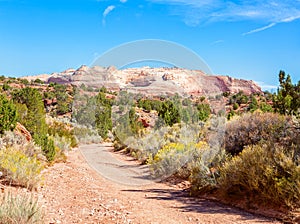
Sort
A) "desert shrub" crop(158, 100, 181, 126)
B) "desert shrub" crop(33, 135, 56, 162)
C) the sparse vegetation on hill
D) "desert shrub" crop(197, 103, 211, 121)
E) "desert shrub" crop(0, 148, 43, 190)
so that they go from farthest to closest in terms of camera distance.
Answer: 1. "desert shrub" crop(158, 100, 181, 126)
2. "desert shrub" crop(197, 103, 211, 121)
3. "desert shrub" crop(33, 135, 56, 162)
4. "desert shrub" crop(0, 148, 43, 190)
5. the sparse vegetation on hill

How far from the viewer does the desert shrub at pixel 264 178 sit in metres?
5.67

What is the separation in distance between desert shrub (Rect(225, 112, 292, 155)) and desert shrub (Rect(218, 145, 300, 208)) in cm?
159

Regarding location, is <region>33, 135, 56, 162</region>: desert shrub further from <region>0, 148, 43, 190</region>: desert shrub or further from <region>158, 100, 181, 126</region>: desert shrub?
<region>158, 100, 181, 126</region>: desert shrub

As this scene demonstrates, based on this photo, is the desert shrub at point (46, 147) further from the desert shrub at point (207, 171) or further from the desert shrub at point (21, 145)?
the desert shrub at point (207, 171)

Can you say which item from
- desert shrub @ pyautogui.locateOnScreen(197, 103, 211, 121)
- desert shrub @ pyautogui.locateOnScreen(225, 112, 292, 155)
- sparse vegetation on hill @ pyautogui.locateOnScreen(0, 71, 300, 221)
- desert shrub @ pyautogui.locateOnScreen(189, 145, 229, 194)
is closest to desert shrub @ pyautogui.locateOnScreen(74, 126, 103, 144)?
sparse vegetation on hill @ pyautogui.locateOnScreen(0, 71, 300, 221)

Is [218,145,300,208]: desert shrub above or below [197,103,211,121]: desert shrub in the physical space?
below

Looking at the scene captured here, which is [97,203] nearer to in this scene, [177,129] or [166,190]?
[166,190]

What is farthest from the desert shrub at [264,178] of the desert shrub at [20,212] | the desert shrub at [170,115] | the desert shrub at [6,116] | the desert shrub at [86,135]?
the desert shrub at [86,135]

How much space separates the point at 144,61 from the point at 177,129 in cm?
675

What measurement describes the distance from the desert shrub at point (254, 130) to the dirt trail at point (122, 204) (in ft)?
6.96

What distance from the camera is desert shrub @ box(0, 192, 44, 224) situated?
163 inches

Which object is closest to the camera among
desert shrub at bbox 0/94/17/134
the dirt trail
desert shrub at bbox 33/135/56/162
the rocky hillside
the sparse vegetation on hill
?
the dirt trail

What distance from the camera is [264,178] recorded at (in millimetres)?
6184

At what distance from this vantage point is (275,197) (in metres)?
5.83
